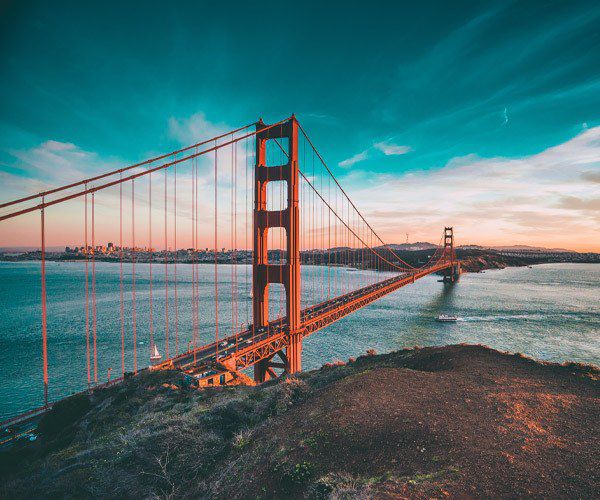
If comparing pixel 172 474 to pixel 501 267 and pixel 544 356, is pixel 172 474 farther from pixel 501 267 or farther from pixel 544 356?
pixel 501 267

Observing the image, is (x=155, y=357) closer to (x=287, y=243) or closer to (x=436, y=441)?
(x=287, y=243)

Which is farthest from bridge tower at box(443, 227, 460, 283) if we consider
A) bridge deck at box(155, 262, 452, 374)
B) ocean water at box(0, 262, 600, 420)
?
bridge deck at box(155, 262, 452, 374)

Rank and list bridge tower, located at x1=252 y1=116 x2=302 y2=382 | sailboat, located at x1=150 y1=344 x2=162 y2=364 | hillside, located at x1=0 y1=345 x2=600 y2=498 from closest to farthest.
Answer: hillside, located at x1=0 y1=345 x2=600 y2=498, bridge tower, located at x1=252 y1=116 x2=302 y2=382, sailboat, located at x1=150 y1=344 x2=162 y2=364

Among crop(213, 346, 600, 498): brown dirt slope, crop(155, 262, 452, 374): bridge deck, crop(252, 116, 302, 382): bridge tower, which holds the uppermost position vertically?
crop(252, 116, 302, 382): bridge tower

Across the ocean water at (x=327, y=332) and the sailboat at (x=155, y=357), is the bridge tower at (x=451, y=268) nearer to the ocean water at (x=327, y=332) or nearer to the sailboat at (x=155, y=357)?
the ocean water at (x=327, y=332)

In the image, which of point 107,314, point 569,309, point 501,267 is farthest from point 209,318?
point 501,267

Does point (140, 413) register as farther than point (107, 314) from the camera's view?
No

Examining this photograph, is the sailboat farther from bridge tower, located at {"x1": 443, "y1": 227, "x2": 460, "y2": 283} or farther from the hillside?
bridge tower, located at {"x1": 443, "y1": 227, "x2": 460, "y2": 283}

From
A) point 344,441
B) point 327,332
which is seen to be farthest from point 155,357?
point 344,441
